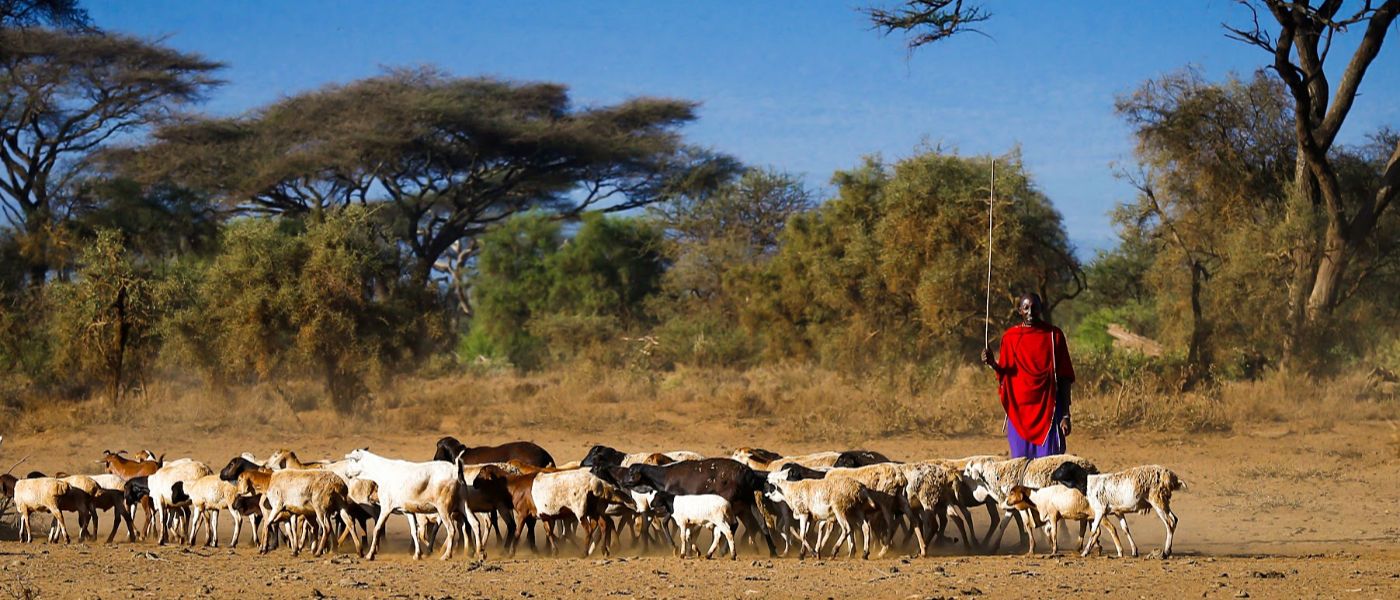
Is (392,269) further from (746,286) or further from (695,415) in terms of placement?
(746,286)

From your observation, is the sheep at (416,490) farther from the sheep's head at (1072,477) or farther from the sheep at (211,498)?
the sheep's head at (1072,477)

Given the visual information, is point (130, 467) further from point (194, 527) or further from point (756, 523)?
point (756, 523)

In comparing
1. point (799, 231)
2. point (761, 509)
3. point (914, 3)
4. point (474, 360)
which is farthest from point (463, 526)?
point (474, 360)

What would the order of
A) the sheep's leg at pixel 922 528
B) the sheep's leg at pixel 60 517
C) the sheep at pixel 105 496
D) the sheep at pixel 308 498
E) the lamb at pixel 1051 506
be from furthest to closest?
the sheep at pixel 105 496 → the sheep's leg at pixel 60 517 → the sheep at pixel 308 498 → the sheep's leg at pixel 922 528 → the lamb at pixel 1051 506

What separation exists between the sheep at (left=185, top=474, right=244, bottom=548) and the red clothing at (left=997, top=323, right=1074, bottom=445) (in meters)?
5.80

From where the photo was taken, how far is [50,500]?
36.6 feet

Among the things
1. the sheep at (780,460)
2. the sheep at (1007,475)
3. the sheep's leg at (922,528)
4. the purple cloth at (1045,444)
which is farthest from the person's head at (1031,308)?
the sheep at (780,460)

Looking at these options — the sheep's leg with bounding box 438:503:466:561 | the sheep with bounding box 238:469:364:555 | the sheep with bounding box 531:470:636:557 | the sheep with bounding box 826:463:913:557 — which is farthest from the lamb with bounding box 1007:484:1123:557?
the sheep with bounding box 238:469:364:555

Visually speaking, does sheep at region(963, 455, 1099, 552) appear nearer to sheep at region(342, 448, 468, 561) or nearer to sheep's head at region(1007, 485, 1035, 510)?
sheep's head at region(1007, 485, 1035, 510)

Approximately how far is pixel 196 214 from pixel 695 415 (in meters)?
9.84

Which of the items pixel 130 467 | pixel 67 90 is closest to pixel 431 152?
pixel 67 90

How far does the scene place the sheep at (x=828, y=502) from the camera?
9.78 metres

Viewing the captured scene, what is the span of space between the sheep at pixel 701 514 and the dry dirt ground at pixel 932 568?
8.3 inches

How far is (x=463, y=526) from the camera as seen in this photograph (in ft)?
35.5
